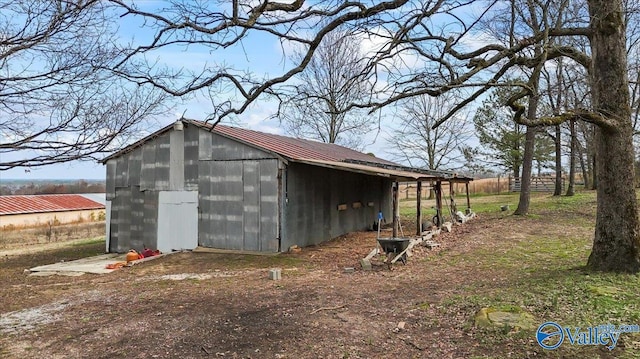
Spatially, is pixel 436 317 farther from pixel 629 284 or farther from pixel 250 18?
pixel 250 18

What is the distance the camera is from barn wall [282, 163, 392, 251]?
1273 cm

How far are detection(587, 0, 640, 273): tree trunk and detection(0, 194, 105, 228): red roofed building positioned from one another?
1142 inches

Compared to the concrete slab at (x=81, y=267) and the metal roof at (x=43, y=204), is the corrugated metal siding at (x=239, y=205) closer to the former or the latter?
the concrete slab at (x=81, y=267)

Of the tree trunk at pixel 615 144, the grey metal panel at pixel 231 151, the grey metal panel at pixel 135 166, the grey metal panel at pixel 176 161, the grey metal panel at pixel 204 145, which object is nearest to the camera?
the tree trunk at pixel 615 144

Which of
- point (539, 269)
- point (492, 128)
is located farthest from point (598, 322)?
point (492, 128)

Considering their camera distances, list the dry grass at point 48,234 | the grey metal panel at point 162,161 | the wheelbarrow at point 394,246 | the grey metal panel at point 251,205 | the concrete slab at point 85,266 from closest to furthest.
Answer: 1. the wheelbarrow at point 394,246
2. the concrete slab at point 85,266
3. the grey metal panel at point 251,205
4. the grey metal panel at point 162,161
5. the dry grass at point 48,234

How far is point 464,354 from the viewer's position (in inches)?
168

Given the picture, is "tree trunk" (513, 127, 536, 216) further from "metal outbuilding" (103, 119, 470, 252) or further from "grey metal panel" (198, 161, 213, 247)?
"grey metal panel" (198, 161, 213, 247)

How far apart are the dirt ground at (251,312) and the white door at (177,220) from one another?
2.49 m

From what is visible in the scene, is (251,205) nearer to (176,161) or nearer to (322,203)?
(322,203)

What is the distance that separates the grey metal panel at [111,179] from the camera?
1477 cm

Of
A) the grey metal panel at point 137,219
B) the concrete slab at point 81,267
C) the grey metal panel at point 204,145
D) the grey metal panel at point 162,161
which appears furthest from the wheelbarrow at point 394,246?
the grey metal panel at point 137,219

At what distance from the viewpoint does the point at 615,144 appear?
21.3ft

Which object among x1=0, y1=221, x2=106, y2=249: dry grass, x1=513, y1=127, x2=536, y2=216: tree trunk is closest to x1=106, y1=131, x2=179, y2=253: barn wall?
x1=0, y1=221, x2=106, y2=249: dry grass
